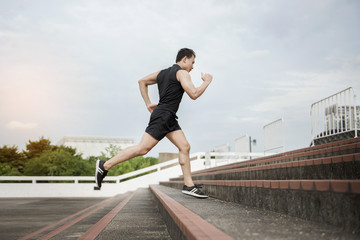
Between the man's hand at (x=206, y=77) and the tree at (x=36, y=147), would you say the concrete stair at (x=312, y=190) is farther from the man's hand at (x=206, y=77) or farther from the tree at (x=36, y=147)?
the tree at (x=36, y=147)

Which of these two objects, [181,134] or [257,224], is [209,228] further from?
[181,134]

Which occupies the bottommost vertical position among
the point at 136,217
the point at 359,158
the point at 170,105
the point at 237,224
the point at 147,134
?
the point at 136,217

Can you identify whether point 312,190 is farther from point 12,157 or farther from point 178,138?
point 12,157

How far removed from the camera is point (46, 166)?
24.4 m

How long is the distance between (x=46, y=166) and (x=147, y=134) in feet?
70.3

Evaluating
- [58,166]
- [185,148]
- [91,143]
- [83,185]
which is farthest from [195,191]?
[91,143]

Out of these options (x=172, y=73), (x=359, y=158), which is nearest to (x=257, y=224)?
(x=359, y=158)

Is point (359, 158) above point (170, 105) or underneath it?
underneath

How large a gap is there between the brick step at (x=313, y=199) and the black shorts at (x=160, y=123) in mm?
1357

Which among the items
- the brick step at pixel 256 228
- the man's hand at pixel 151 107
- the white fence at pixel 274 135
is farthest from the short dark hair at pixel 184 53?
the white fence at pixel 274 135

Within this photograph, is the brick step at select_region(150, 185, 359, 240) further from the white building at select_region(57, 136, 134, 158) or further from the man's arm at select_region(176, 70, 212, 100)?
the white building at select_region(57, 136, 134, 158)

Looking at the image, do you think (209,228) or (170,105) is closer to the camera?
(209,228)

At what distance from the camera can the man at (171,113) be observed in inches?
179

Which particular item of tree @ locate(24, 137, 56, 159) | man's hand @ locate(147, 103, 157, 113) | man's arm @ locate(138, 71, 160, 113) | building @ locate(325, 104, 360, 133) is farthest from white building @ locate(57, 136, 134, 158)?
man's hand @ locate(147, 103, 157, 113)
